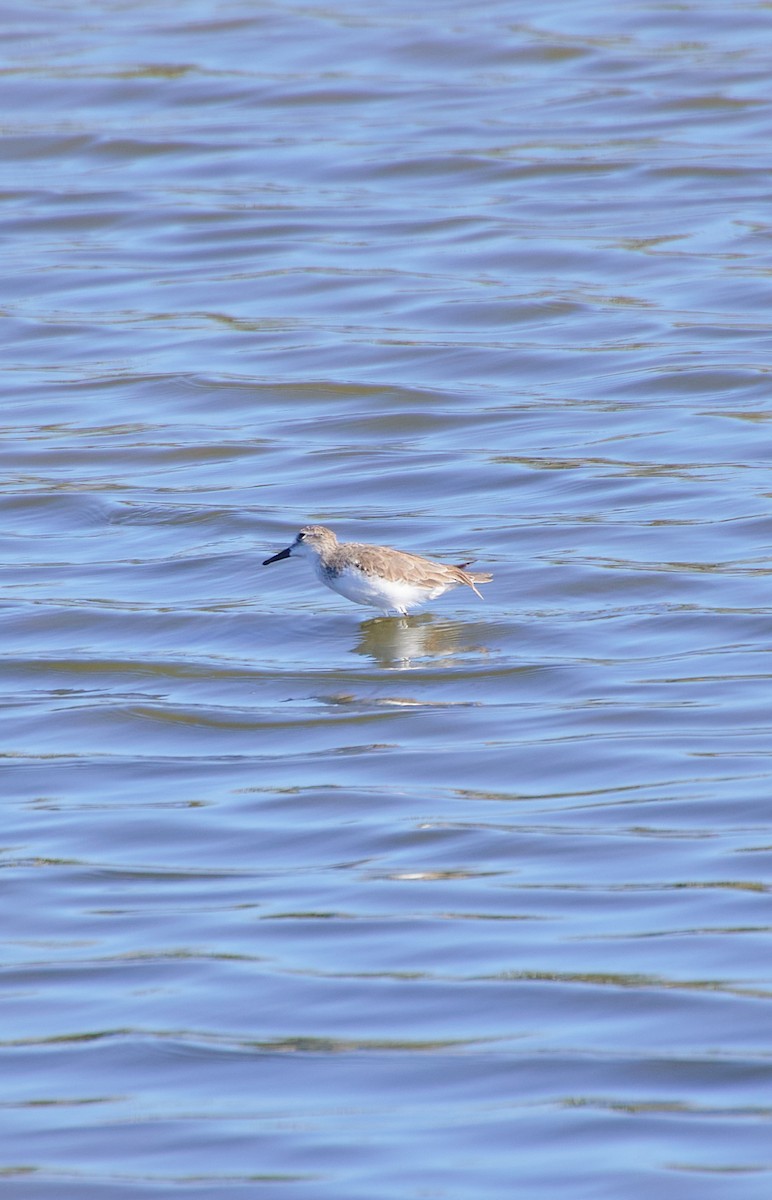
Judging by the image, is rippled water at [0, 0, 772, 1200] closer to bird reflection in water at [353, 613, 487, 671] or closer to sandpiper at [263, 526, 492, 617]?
bird reflection in water at [353, 613, 487, 671]

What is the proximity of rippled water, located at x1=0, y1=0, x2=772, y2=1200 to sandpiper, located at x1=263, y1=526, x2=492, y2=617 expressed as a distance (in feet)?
0.93

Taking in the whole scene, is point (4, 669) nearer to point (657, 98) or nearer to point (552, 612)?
point (552, 612)

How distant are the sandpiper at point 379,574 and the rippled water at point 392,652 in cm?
28

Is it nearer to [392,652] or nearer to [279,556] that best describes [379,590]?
[392,652]

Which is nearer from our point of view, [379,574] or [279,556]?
[379,574]

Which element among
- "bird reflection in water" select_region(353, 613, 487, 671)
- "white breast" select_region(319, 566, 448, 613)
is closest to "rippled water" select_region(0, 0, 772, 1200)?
"bird reflection in water" select_region(353, 613, 487, 671)

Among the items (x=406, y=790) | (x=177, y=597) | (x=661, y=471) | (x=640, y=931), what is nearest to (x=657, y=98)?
(x=661, y=471)

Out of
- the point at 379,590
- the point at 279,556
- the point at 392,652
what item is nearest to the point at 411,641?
the point at 392,652

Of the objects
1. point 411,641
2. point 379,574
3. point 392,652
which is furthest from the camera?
point 411,641

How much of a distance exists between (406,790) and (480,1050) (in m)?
2.54

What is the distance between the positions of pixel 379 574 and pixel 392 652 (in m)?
0.47

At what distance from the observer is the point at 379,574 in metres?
10.6

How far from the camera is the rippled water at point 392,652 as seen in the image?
5.80 metres

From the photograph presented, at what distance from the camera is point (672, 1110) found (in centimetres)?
557
